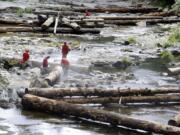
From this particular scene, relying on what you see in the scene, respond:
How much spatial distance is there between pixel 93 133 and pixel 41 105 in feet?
4.93

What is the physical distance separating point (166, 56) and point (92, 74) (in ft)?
16.2

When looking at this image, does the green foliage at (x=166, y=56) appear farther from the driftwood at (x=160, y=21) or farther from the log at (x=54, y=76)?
the driftwood at (x=160, y=21)

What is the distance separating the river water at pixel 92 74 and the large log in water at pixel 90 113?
150 millimetres

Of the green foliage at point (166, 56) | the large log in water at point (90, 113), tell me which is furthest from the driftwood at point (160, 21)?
the large log in water at point (90, 113)

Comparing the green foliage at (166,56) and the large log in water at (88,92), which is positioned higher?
the green foliage at (166,56)

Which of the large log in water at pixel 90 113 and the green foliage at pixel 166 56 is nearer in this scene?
the large log in water at pixel 90 113

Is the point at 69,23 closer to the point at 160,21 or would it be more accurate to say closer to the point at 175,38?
the point at 175,38

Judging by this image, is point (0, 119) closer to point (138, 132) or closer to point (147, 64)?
point (138, 132)

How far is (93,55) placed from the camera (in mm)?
18859

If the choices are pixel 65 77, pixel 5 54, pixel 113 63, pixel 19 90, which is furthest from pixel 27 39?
pixel 19 90

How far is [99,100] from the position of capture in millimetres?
11023

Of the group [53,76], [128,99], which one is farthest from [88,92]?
[53,76]

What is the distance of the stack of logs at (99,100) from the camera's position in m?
9.37

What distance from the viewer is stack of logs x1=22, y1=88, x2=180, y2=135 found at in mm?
9367
